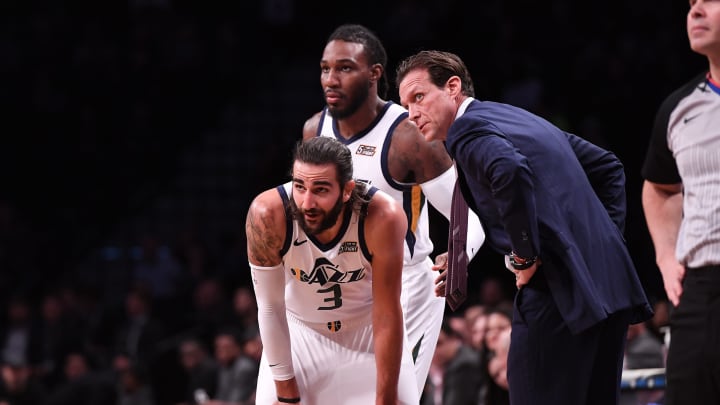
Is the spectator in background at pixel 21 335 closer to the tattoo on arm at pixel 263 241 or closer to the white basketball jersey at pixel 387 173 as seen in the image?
the white basketball jersey at pixel 387 173

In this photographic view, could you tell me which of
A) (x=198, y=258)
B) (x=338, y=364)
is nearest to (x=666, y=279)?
(x=338, y=364)

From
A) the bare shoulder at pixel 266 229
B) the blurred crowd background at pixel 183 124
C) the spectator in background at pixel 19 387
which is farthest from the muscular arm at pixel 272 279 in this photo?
the spectator in background at pixel 19 387

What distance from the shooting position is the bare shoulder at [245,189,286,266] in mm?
4383

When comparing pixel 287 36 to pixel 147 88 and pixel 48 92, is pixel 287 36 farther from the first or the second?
pixel 48 92

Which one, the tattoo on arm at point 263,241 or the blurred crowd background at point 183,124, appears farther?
the blurred crowd background at point 183,124

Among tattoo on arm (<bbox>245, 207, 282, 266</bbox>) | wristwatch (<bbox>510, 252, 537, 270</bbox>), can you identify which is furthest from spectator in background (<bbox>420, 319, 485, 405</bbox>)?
wristwatch (<bbox>510, 252, 537, 270</bbox>)

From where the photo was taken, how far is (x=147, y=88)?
556 inches

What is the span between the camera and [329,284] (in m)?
4.57

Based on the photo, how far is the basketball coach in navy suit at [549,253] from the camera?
139 inches

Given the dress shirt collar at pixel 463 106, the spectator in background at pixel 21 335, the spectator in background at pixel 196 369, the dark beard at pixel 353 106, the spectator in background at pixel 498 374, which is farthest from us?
the spectator in background at pixel 21 335

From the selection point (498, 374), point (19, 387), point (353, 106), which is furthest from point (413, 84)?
point (19, 387)

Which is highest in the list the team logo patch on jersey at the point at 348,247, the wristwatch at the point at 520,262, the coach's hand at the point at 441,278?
the wristwatch at the point at 520,262

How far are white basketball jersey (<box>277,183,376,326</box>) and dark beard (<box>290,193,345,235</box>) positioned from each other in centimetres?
3

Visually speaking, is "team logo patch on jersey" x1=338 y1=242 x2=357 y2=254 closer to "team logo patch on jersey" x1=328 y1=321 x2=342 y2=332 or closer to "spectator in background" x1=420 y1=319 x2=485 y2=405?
"team logo patch on jersey" x1=328 y1=321 x2=342 y2=332
